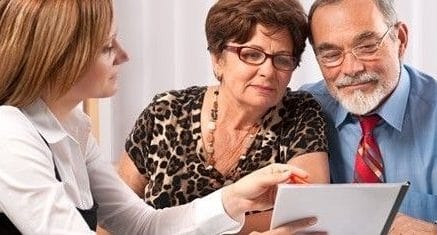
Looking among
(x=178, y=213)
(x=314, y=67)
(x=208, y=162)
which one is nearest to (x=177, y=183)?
(x=208, y=162)

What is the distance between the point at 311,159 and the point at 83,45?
2.24ft

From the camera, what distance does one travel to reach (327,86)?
5.78ft

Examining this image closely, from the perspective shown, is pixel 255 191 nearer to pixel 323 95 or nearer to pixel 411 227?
pixel 411 227

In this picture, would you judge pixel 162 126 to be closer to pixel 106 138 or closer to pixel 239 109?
pixel 239 109

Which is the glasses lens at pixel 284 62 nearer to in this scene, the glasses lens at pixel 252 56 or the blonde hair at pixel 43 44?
the glasses lens at pixel 252 56

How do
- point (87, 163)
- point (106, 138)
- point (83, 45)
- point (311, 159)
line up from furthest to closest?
point (106, 138), point (311, 159), point (87, 163), point (83, 45)

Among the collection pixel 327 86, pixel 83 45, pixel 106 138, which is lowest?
pixel 106 138

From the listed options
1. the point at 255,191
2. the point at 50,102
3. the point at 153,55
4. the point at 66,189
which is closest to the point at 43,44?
the point at 50,102

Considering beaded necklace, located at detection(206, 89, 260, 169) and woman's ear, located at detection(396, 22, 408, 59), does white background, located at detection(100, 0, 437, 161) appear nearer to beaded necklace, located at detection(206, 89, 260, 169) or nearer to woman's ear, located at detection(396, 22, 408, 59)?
beaded necklace, located at detection(206, 89, 260, 169)

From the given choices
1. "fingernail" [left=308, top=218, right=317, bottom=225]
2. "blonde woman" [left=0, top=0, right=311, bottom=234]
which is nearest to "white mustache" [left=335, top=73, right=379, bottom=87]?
"blonde woman" [left=0, top=0, right=311, bottom=234]

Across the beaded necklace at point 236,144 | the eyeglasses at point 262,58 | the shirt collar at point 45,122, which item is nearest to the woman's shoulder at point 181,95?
the beaded necklace at point 236,144

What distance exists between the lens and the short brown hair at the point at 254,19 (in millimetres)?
1671

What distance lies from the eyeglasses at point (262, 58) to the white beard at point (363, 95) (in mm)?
120

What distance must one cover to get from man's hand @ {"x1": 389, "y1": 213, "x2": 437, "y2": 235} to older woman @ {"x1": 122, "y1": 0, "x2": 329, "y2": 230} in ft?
0.65
